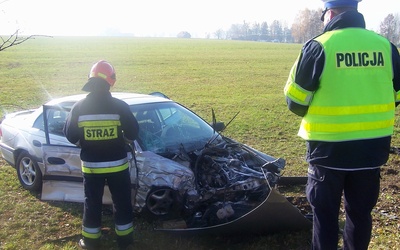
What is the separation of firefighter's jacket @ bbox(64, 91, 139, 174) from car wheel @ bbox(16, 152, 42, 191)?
72.5 inches

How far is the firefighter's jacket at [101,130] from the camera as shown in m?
4.04

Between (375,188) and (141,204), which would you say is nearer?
(375,188)

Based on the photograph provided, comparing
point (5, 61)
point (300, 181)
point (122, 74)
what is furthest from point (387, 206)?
point (5, 61)

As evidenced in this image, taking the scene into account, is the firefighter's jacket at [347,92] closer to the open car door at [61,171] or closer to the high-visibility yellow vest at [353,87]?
the high-visibility yellow vest at [353,87]

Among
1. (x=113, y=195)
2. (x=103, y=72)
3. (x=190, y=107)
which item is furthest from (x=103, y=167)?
(x=190, y=107)

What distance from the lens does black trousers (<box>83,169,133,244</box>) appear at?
163 inches

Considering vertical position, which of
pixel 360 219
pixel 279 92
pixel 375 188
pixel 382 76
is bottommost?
pixel 279 92

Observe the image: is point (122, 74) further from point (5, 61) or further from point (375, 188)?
point (375, 188)

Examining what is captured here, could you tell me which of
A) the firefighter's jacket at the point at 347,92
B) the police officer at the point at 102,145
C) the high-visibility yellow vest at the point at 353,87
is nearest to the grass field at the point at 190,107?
the police officer at the point at 102,145

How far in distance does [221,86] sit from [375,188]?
17179 millimetres

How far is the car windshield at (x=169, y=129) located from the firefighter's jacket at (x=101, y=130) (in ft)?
2.32

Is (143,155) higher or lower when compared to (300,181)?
higher

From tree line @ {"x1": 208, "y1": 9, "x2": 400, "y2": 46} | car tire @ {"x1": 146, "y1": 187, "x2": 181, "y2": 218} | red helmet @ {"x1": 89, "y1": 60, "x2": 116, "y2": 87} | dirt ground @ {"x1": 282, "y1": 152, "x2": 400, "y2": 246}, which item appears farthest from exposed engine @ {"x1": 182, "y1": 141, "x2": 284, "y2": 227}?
tree line @ {"x1": 208, "y1": 9, "x2": 400, "y2": 46}

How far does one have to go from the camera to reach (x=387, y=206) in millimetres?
5242
